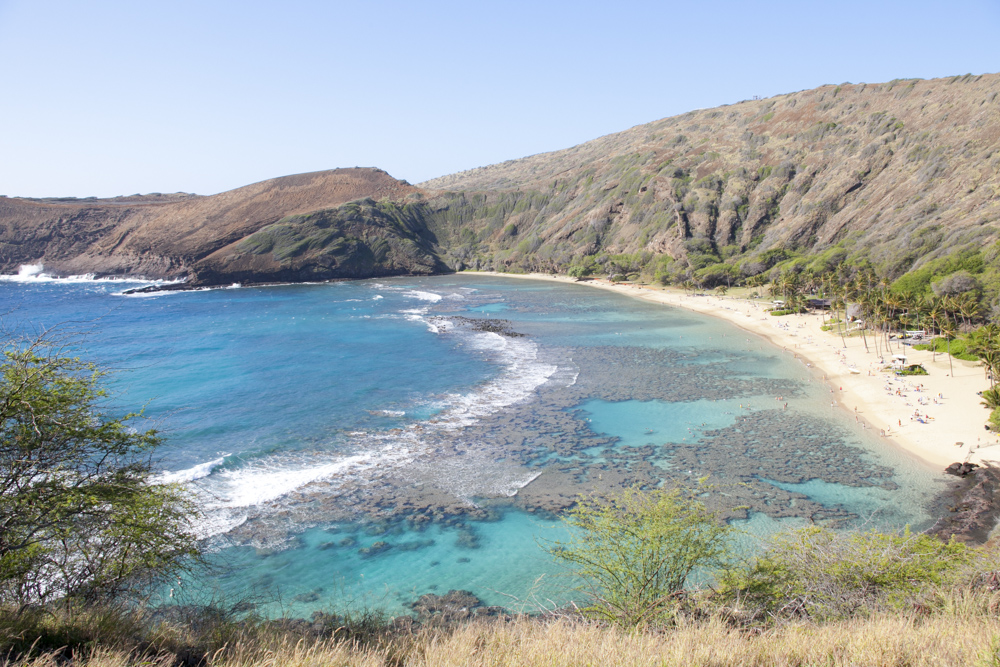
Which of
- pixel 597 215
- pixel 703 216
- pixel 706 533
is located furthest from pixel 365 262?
pixel 706 533

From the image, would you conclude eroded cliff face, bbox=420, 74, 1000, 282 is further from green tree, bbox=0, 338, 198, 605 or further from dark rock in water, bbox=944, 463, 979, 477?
green tree, bbox=0, 338, 198, 605

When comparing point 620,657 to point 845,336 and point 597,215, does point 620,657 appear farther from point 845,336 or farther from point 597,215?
point 597,215

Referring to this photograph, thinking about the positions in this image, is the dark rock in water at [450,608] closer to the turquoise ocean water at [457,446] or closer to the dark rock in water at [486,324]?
the turquoise ocean water at [457,446]

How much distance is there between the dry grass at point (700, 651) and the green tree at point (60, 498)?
2.75 m

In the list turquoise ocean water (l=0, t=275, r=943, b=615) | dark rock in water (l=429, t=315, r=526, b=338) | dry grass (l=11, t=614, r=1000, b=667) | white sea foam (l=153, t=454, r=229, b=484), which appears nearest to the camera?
dry grass (l=11, t=614, r=1000, b=667)

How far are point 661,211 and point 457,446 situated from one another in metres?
117

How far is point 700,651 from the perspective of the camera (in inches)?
352

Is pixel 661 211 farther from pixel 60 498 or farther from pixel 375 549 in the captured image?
pixel 60 498

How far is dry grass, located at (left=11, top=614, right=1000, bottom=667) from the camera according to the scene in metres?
8.56

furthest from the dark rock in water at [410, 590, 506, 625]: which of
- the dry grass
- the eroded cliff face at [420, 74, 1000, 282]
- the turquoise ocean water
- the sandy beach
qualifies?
the eroded cliff face at [420, 74, 1000, 282]

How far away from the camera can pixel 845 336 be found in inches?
2340

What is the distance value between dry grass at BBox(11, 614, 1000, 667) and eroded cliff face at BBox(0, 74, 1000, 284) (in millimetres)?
77276

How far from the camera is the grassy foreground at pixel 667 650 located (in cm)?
859

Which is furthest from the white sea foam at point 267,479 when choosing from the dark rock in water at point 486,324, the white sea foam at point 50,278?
the white sea foam at point 50,278
